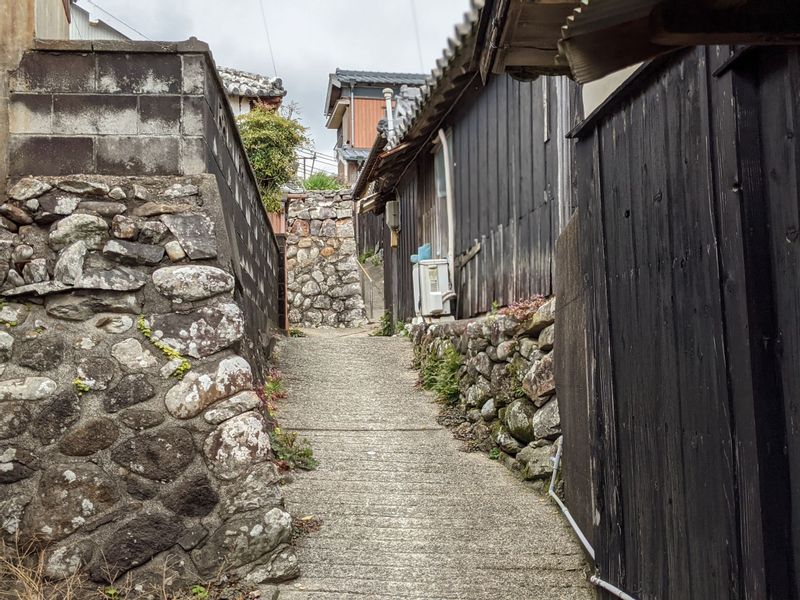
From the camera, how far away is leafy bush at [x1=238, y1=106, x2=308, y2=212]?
1939 cm

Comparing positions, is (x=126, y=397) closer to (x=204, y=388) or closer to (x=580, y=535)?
(x=204, y=388)

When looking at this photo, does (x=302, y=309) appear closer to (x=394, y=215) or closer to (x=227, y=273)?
(x=394, y=215)

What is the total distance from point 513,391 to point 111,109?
153 inches

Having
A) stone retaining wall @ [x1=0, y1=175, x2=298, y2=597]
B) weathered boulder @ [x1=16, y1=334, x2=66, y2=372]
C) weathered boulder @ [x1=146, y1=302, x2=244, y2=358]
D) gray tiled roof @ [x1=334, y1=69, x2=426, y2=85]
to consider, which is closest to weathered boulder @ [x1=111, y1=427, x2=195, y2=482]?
stone retaining wall @ [x1=0, y1=175, x2=298, y2=597]

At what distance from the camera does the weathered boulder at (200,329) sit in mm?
4388

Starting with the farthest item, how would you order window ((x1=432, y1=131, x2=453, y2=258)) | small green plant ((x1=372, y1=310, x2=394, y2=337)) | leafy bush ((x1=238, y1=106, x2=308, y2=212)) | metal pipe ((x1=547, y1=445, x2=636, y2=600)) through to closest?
leafy bush ((x1=238, y1=106, x2=308, y2=212)) → small green plant ((x1=372, y1=310, x2=394, y2=337)) → window ((x1=432, y1=131, x2=453, y2=258)) → metal pipe ((x1=547, y1=445, x2=636, y2=600))

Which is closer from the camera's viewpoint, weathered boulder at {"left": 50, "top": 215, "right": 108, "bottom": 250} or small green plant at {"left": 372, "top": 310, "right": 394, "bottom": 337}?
weathered boulder at {"left": 50, "top": 215, "right": 108, "bottom": 250}

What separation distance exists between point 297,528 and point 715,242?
327 centimetres

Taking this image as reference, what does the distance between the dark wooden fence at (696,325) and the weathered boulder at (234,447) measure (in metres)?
1.82

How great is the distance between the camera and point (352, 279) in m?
18.8

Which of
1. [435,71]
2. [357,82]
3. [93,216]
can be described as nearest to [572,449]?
[93,216]

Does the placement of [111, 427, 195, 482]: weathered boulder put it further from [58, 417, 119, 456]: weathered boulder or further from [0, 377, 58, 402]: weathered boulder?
[0, 377, 58, 402]: weathered boulder

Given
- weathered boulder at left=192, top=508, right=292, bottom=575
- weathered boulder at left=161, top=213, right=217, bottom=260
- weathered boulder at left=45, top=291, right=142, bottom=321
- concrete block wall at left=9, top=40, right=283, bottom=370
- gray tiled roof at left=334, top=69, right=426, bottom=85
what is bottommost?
weathered boulder at left=192, top=508, right=292, bottom=575

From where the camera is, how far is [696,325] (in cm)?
278
